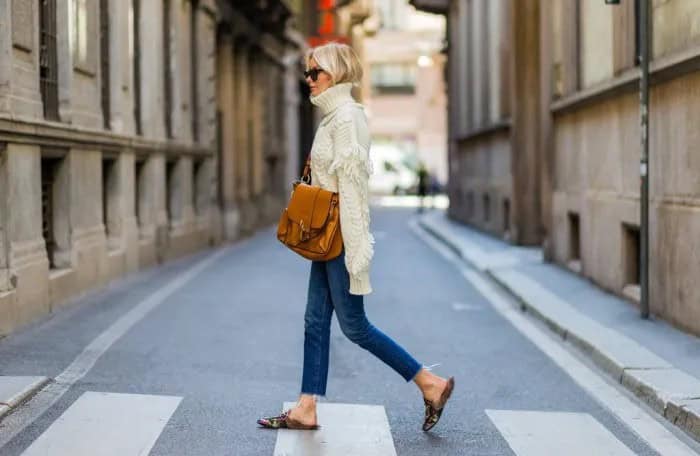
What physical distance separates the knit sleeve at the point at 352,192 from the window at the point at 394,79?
7279 centimetres

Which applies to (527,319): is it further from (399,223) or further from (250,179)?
(399,223)

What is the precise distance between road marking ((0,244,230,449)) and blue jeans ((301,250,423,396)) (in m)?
1.54

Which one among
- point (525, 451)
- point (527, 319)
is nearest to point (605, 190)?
point (527, 319)

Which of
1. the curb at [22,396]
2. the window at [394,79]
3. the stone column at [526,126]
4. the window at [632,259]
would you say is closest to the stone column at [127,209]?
the window at [632,259]

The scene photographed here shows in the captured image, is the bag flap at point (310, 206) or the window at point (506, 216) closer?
the bag flap at point (310, 206)

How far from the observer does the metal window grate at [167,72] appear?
2139 centimetres

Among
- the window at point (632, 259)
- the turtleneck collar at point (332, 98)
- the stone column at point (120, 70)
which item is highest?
the stone column at point (120, 70)

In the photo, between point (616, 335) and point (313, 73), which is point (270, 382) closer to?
point (313, 73)

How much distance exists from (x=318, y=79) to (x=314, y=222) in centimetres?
74

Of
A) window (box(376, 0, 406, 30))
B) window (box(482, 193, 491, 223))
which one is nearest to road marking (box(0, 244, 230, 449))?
window (box(482, 193, 491, 223))

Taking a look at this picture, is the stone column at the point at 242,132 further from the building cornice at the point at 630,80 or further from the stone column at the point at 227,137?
the building cornice at the point at 630,80

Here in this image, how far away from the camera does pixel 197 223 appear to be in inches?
925

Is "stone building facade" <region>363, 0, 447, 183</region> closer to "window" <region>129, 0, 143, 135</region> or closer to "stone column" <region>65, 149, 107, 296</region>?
"window" <region>129, 0, 143, 135</region>

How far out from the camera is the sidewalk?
7.65 metres
